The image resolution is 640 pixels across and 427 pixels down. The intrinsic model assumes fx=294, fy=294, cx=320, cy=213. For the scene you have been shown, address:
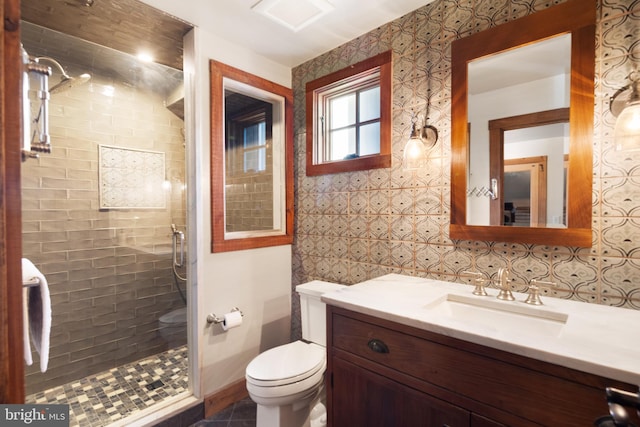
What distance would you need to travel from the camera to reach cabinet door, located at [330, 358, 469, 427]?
0.96 meters

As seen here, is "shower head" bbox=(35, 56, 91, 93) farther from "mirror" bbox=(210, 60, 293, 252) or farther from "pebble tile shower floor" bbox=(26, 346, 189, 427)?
"pebble tile shower floor" bbox=(26, 346, 189, 427)

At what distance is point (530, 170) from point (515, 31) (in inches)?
24.5

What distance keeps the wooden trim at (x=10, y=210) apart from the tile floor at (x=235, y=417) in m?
1.46

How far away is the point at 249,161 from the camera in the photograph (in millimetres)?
2320

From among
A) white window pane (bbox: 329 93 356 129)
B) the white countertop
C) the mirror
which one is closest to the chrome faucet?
the white countertop

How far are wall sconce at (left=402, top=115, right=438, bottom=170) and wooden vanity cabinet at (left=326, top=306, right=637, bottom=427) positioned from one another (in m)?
0.88

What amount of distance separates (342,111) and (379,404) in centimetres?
179

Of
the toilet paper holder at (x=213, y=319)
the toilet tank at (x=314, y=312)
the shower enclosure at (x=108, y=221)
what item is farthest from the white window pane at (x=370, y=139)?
the toilet paper holder at (x=213, y=319)

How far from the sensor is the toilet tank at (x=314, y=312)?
178cm

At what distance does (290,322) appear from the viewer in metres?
2.35

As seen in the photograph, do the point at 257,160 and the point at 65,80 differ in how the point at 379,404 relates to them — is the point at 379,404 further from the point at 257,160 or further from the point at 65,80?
the point at 65,80

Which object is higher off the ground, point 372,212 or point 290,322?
point 372,212

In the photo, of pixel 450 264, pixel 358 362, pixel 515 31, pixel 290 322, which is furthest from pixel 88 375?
pixel 515 31

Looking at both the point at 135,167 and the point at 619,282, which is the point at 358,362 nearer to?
the point at 619,282
